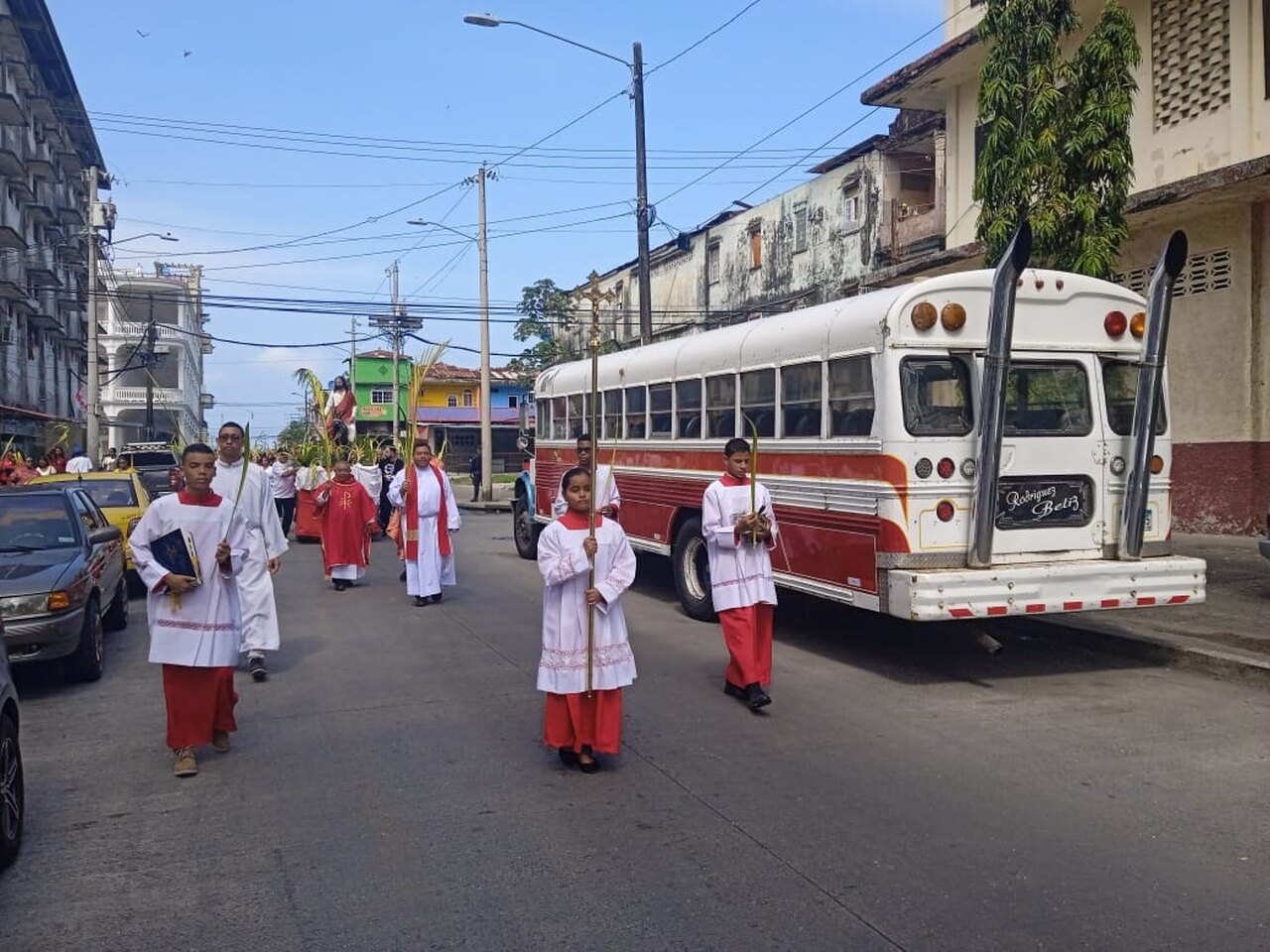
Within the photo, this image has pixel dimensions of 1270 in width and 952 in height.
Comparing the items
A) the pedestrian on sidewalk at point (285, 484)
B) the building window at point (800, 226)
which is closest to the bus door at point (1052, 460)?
the pedestrian on sidewalk at point (285, 484)

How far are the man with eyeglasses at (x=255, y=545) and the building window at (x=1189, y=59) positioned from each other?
1254cm

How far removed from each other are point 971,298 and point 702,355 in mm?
3575

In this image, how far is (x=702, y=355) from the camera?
451 inches

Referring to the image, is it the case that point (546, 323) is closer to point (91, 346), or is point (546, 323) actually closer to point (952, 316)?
point (91, 346)

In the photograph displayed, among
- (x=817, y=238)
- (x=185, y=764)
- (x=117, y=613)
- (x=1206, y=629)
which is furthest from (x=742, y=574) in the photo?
(x=817, y=238)

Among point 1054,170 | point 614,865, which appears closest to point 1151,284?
point 1054,170

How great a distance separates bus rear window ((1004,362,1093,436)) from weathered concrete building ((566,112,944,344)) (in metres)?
15.7

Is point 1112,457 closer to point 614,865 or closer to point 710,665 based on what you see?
point 710,665

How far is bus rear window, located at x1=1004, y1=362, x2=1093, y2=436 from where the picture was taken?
8.45 m

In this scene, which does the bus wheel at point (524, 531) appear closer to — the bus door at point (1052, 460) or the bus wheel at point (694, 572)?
the bus wheel at point (694, 572)

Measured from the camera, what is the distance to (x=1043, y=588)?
812cm

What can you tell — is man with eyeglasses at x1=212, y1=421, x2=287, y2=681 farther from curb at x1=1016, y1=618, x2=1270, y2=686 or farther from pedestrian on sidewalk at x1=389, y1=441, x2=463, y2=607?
curb at x1=1016, y1=618, x2=1270, y2=686

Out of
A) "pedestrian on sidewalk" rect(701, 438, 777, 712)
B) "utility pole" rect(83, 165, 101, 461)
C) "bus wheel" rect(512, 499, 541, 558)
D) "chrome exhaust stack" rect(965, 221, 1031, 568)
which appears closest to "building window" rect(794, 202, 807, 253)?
"bus wheel" rect(512, 499, 541, 558)

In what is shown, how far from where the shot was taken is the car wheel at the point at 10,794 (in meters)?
4.79
